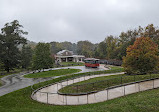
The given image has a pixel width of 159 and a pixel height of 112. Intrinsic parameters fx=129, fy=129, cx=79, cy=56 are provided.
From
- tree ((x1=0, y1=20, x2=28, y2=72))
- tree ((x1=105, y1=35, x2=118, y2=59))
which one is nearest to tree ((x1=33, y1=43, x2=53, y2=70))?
tree ((x1=0, y1=20, x2=28, y2=72))

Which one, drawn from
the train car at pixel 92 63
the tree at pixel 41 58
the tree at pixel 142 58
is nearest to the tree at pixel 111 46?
the train car at pixel 92 63

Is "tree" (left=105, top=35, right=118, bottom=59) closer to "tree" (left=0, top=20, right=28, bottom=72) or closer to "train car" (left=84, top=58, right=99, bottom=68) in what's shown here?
"train car" (left=84, top=58, right=99, bottom=68)

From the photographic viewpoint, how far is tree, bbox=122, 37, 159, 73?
76.6ft

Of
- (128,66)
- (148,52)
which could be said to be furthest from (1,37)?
(148,52)

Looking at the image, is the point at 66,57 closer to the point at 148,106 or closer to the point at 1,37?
the point at 1,37

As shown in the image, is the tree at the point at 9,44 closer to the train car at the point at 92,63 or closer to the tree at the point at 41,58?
the tree at the point at 41,58

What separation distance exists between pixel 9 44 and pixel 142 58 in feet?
123

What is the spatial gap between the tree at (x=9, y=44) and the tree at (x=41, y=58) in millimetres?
10303

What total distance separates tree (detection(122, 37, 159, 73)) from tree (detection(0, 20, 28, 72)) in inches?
1329

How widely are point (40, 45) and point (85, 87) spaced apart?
913 inches

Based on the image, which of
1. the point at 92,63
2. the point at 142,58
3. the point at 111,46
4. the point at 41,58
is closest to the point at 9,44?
the point at 41,58

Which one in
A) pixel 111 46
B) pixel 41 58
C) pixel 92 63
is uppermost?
pixel 111 46

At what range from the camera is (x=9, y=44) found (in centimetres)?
4028

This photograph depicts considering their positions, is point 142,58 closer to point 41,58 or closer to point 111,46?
point 41,58
